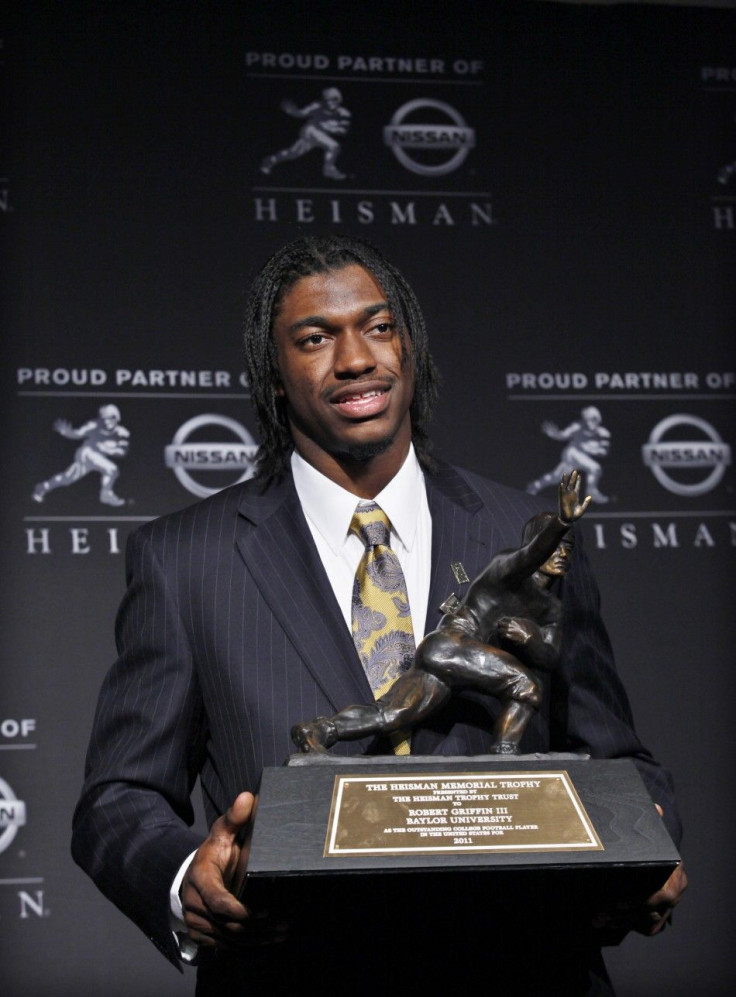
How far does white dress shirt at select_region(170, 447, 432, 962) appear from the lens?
1.90 metres

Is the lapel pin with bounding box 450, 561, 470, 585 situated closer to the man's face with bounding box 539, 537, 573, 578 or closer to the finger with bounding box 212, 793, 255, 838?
the man's face with bounding box 539, 537, 573, 578

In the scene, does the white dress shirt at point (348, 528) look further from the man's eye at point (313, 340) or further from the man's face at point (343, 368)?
the man's eye at point (313, 340)

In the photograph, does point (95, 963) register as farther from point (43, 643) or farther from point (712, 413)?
point (712, 413)

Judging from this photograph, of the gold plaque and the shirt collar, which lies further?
the shirt collar

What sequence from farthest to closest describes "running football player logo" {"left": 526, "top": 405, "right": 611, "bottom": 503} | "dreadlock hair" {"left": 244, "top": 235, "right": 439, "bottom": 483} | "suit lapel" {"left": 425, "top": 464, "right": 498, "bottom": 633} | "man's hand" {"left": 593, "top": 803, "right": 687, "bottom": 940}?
"running football player logo" {"left": 526, "top": 405, "right": 611, "bottom": 503} → "dreadlock hair" {"left": 244, "top": 235, "right": 439, "bottom": 483} → "suit lapel" {"left": 425, "top": 464, "right": 498, "bottom": 633} → "man's hand" {"left": 593, "top": 803, "right": 687, "bottom": 940}

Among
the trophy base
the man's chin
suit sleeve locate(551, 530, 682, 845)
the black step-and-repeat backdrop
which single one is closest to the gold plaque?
the trophy base

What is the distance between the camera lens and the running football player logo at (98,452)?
325 centimetres

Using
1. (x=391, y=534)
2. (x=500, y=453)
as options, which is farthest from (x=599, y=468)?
(x=391, y=534)

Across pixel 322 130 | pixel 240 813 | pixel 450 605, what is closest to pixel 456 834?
pixel 240 813

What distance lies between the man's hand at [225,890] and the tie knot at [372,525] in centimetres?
53

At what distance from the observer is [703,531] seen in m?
3.44

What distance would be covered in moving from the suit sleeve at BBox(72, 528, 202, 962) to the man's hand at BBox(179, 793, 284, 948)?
0.69 ft

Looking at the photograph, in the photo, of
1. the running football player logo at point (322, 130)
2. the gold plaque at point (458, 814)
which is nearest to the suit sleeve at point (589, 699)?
the gold plaque at point (458, 814)

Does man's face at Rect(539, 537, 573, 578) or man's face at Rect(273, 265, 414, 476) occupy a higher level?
man's face at Rect(273, 265, 414, 476)
